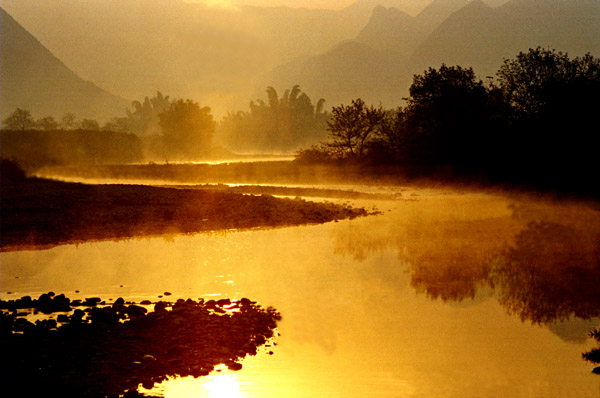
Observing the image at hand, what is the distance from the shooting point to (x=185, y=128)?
7303 inches

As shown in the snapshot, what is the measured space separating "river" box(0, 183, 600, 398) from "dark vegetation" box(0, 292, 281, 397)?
83cm

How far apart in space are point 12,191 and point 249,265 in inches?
1189

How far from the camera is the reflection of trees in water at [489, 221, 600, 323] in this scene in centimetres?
2228

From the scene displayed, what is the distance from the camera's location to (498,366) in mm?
16484

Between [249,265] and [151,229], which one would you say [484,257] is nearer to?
[249,265]

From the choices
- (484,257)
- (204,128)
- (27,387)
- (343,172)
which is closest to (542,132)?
(343,172)

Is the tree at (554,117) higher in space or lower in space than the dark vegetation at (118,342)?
higher

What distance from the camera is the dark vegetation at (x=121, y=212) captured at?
40875 millimetres

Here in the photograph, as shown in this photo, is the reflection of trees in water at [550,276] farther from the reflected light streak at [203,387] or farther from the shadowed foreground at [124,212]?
the shadowed foreground at [124,212]

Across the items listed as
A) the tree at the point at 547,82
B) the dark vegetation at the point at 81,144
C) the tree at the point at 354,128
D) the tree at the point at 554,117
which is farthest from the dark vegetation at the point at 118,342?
the dark vegetation at the point at 81,144

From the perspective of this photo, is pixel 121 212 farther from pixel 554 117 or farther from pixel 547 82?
pixel 547 82

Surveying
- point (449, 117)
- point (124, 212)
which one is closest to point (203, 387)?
point (124, 212)

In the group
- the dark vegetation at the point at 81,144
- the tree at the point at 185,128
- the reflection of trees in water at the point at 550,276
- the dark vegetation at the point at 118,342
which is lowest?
the dark vegetation at the point at 118,342

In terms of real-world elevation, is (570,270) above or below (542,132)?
below
